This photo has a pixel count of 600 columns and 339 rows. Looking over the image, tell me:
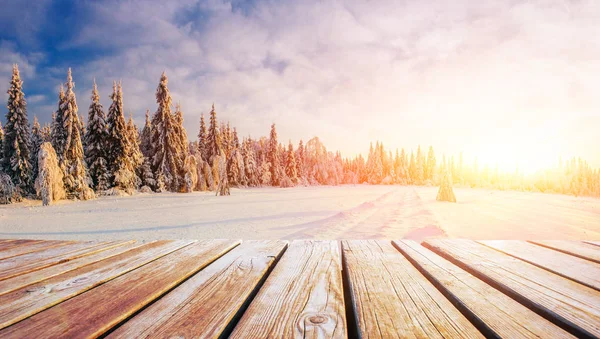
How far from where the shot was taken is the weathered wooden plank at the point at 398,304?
93 cm

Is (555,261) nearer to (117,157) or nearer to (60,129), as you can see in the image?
(117,157)

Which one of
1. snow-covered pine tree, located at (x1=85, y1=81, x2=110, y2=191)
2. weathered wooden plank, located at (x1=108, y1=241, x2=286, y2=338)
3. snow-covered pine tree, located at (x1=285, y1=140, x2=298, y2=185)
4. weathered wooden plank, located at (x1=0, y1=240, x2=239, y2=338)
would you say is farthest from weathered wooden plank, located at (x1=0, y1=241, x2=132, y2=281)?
snow-covered pine tree, located at (x1=285, y1=140, x2=298, y2=185)

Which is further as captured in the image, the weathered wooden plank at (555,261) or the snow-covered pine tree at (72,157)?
the snow-covered pine tree at (72,157)

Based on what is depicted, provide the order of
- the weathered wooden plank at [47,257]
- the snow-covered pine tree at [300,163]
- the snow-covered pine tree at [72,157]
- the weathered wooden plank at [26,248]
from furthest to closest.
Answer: the snow-covered pine tree at [300,163]
the snow-covered pine tree at [72,157]
the weathered wooden plank at [26,248]
the weathered wooden plank at [47,257]

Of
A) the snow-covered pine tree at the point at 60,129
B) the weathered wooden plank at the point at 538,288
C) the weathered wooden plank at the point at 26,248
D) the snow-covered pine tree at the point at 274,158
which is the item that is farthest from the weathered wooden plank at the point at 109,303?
the snow-covered pine tree at the point at 274,158

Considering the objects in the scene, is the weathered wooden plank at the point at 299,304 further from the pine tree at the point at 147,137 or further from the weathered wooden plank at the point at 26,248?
the pine tree at the point at 147,137

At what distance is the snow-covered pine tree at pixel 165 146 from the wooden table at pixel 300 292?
29.3 m

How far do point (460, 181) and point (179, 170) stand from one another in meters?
76.0

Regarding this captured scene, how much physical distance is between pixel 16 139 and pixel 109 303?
3207cm

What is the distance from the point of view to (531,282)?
1.39 m

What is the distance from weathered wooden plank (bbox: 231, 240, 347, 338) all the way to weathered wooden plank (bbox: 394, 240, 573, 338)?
0.47 m

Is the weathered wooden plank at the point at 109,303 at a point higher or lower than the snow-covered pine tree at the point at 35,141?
lower

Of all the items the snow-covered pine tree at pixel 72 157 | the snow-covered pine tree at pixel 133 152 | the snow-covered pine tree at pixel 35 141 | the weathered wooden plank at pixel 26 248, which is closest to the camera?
the weathered wooden plank at pixel 26 248

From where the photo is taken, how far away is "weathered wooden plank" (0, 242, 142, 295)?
1.41 metres
